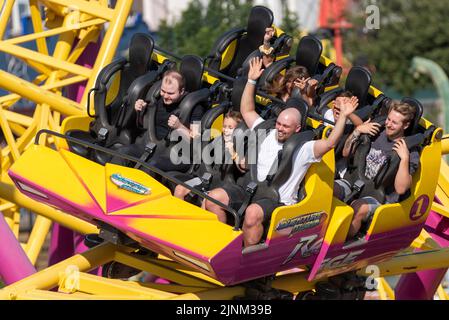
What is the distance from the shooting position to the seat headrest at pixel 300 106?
611cm

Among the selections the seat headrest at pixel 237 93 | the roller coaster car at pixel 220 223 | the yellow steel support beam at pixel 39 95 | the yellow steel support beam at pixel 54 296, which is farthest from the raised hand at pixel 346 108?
the yellow steel support beam at pixel 39 95

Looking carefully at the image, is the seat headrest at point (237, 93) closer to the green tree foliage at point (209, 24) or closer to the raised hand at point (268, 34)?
the raised hand at point (268, 34)

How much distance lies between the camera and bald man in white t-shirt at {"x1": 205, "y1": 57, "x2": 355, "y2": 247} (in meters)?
5.84

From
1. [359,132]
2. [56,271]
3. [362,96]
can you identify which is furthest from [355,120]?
[56,271]

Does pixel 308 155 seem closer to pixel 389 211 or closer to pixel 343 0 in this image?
pixel 389 211

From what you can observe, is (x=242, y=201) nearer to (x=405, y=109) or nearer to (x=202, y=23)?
(x=405, y=109)

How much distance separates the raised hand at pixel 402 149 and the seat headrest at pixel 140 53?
1.51m

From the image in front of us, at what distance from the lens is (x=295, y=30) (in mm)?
13875

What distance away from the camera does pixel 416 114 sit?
6.49 meters

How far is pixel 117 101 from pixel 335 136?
158cm

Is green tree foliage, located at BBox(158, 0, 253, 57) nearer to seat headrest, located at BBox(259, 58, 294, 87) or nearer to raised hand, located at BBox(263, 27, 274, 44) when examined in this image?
raised hand, located at BBox(263, 27, 274, 44)

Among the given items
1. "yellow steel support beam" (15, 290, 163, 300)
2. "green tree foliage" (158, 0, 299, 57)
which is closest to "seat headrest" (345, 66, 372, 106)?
"yellow steel support beam" (15, 290, 163, 300)

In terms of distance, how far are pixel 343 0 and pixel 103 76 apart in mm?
16336
